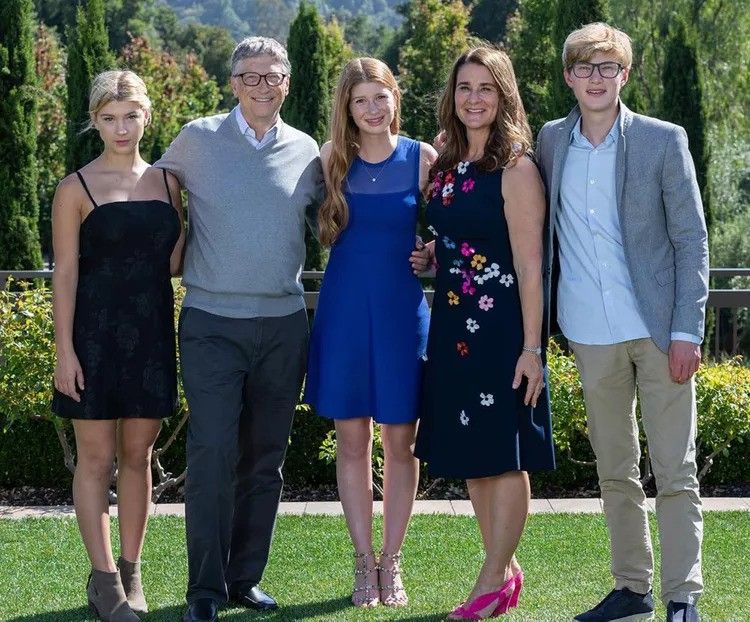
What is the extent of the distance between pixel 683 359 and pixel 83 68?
1065 centimetres

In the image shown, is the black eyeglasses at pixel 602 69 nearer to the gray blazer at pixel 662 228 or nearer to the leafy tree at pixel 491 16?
the gray blazer at pixel 662 228

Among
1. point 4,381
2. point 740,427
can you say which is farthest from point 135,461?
point 740,427

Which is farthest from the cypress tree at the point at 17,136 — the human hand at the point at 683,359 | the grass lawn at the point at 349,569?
the human hand at the point at 683,359

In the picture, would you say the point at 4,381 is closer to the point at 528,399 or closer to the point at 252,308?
the point at 252,308

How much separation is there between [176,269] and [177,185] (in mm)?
294

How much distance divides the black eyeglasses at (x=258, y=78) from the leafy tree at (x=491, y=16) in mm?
36732

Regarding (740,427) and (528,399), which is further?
(740,427)

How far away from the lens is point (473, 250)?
12.6ft

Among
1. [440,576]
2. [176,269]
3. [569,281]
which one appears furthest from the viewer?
[440,576]

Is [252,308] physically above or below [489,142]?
below

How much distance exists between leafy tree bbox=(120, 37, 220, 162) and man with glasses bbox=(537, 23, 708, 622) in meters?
14.5

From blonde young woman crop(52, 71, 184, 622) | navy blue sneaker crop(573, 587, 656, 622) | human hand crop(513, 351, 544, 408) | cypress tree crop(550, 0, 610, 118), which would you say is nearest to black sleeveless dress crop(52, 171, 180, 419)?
blonde young woman crop(52, 71, 184, 622)

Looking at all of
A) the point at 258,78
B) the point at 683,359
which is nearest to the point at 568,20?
the point at 258,78

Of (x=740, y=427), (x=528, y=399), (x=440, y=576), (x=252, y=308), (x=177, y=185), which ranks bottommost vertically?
(x=440, y=576)
